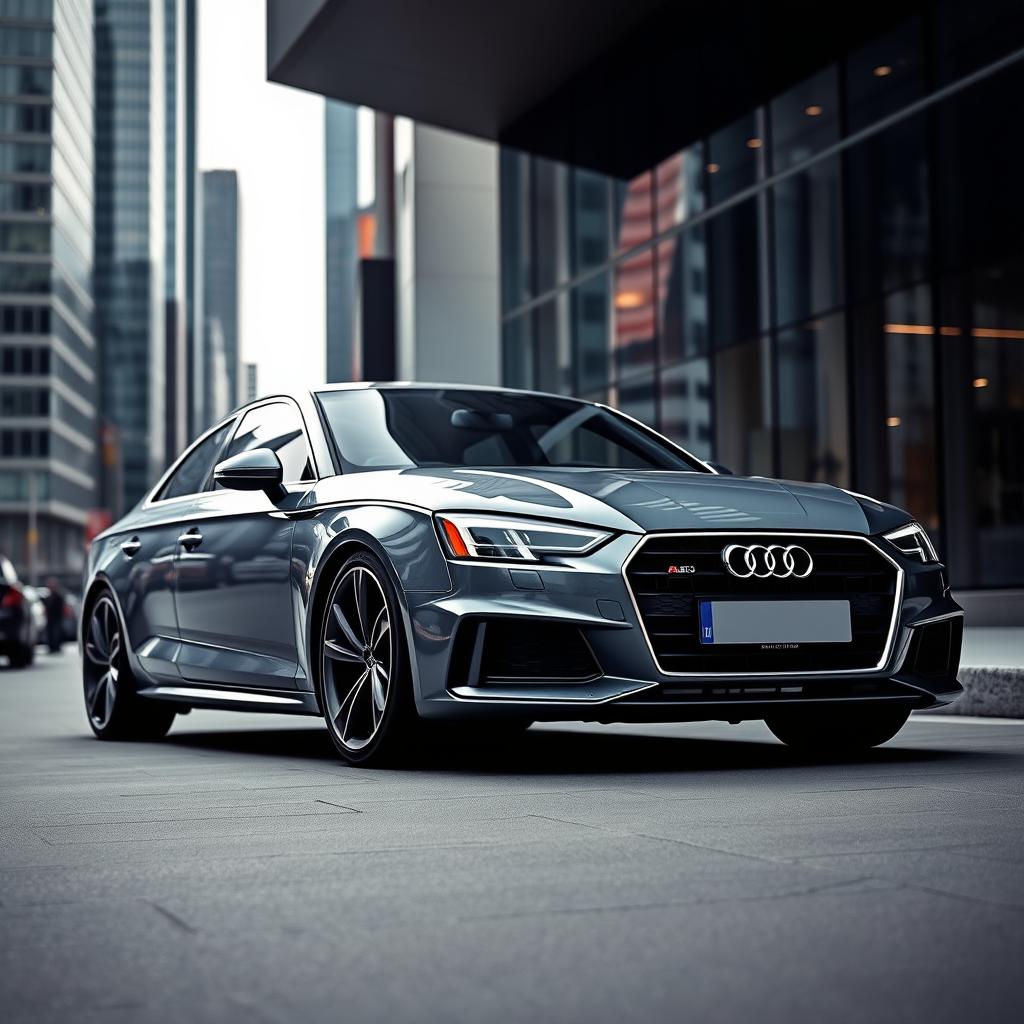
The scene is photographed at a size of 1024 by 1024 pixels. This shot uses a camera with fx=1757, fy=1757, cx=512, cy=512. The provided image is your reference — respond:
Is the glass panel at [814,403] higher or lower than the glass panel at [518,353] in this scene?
lower

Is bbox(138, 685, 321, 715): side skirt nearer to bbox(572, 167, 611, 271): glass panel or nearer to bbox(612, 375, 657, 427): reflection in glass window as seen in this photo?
bbox(612, 375, 657, 427): reflection in glass window

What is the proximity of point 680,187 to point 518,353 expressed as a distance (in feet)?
21.5

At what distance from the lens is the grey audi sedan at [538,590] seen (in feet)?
18.7

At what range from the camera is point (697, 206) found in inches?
918

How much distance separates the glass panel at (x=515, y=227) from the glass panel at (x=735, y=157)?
7.04m

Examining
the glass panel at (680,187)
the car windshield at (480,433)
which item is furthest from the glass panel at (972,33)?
the car windshield at (480,433)

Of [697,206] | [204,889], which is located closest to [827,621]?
[204,889]

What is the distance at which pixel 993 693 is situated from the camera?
29.6 feet

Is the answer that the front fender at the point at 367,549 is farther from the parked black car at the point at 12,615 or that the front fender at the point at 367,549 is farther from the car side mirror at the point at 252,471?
the parked black car at the point at 12,615

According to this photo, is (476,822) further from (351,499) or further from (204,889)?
(351,499)

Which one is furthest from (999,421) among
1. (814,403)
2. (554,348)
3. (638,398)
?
(554,348)

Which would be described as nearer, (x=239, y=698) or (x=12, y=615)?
(x=239, y=698)

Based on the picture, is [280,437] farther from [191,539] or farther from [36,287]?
[36,287]

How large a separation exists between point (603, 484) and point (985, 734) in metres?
2.58
